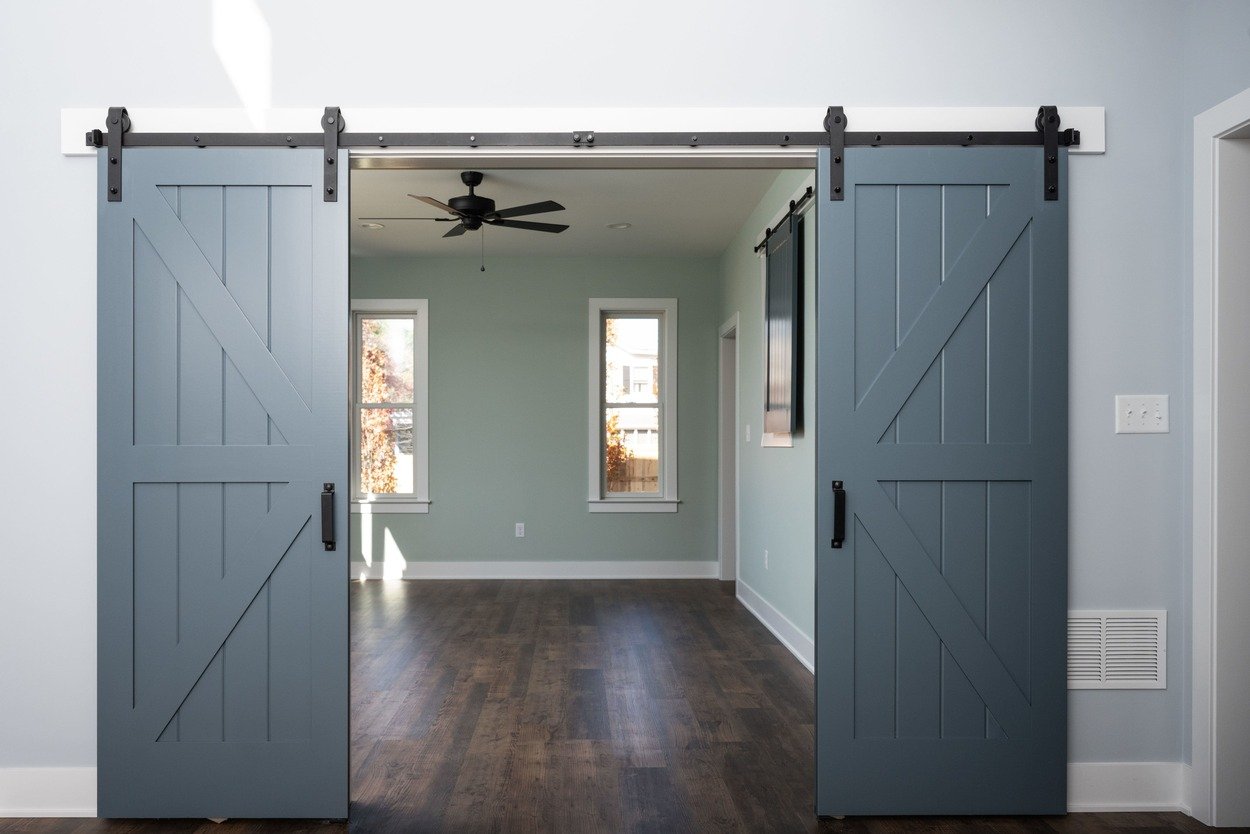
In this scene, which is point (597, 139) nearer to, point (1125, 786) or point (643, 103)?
point (643, 103)

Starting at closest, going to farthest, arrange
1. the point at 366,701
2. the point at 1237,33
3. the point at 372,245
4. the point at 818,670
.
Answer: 1. the point at 1237,33
2. the point at 818,670
3. the point at 366,701
4. the point at 372,245

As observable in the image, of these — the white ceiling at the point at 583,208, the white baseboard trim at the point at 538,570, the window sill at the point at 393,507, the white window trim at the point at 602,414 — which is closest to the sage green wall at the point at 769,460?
the white ceiling at the point at 583,208

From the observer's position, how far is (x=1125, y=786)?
2.75 m

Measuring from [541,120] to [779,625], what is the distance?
352 cm

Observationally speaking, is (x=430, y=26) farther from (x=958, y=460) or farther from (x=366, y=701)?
(x=366, y=701)

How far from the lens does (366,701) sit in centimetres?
395

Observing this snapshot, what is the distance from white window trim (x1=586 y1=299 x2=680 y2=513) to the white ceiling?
1.44 ft

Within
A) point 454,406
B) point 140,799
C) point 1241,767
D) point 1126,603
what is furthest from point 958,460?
point 454,406

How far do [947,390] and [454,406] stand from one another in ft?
17.5

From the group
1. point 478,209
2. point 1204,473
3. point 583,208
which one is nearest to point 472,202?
point 478,209

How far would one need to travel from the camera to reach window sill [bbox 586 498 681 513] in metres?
7.40

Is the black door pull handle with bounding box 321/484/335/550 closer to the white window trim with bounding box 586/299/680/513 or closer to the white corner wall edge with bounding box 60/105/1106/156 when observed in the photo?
the white corner wall edge with bounding box 60/105/1106/156

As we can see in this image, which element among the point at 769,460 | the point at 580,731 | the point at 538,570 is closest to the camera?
the point at 580,731

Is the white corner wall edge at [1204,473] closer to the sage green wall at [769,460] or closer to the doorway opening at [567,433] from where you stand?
the sage green wall at [769,460]
